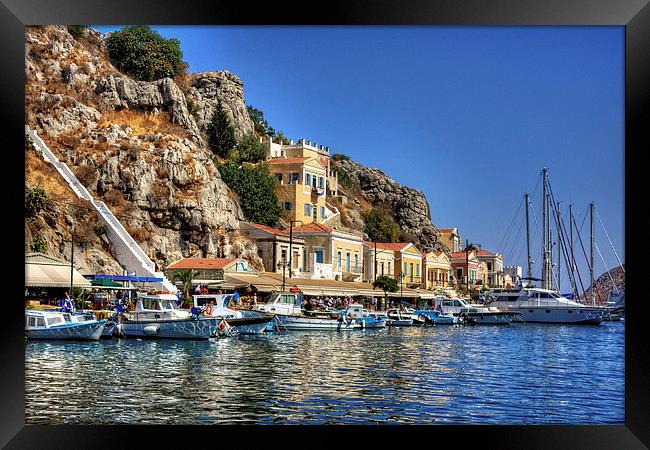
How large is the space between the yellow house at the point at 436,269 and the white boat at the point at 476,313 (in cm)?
1013

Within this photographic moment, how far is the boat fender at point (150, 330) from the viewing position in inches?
794

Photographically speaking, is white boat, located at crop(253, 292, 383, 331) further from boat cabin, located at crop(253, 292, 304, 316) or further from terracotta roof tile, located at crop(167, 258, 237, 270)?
terracotta roof tile, located at crop(167, 258, 237, 270)

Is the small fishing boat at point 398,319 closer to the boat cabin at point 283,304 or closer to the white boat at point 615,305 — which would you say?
the boat cabin at point 283,304

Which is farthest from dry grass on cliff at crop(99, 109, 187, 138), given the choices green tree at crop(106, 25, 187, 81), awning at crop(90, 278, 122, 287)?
awning at crop(90, 278, 122, 287)

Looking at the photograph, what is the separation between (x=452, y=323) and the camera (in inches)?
1328

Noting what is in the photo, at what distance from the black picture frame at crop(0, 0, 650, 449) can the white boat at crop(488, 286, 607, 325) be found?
29.1 m

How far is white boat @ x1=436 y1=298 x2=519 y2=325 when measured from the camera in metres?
34.5

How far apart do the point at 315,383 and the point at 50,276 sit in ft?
33.7

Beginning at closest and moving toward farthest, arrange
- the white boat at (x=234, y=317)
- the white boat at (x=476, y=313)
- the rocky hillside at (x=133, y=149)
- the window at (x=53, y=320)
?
1. the window at (x=53, y=320)
2. the white boat at (x=234, y=317)
3. the rocky hillside at (x=133, y=149)
4. the white boat at (x=476, y=313)

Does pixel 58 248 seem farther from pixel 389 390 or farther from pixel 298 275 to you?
pixel 389 390
